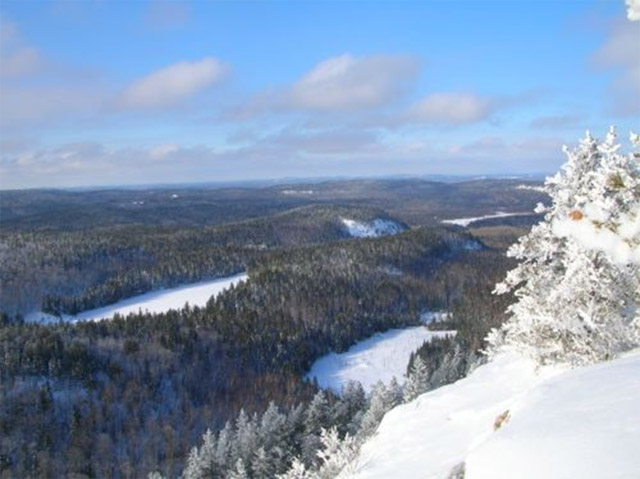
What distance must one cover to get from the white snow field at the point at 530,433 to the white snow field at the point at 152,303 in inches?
5803

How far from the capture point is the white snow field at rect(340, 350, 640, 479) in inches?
452

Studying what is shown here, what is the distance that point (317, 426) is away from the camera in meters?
74.6

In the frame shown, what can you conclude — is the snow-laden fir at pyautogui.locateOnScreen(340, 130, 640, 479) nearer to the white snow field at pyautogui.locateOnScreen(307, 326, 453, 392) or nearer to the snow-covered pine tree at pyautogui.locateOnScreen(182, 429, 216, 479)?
the snow-covered pine tree at pyautogui.locateOnScreen(182, 429, 216, 479)

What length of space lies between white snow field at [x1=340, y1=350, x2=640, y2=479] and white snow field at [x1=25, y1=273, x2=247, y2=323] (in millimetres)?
147394

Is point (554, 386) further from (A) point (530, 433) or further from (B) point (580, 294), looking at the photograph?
(B) point (580, 294)

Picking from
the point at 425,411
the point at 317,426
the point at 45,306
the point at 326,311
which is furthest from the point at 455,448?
the point at 45,306

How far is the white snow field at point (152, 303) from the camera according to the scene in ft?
572

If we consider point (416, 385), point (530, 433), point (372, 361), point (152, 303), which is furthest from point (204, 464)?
point (152, 303)

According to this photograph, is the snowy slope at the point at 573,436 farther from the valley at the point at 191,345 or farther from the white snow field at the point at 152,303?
the white snow field at the point at 152,303

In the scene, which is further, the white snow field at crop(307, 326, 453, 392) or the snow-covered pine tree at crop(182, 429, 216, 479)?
the white snow field at crop(307, 326, 453, 392)

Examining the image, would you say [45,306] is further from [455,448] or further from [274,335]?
[455,448]

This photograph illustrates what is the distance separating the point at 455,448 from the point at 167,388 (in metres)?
101

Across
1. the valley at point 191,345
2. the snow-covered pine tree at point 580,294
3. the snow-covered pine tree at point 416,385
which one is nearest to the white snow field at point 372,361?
the valley at point 191,345

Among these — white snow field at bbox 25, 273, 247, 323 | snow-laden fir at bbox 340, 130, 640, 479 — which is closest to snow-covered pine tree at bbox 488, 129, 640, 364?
snow-laden fir at bbox 340, 130, 640, 479
